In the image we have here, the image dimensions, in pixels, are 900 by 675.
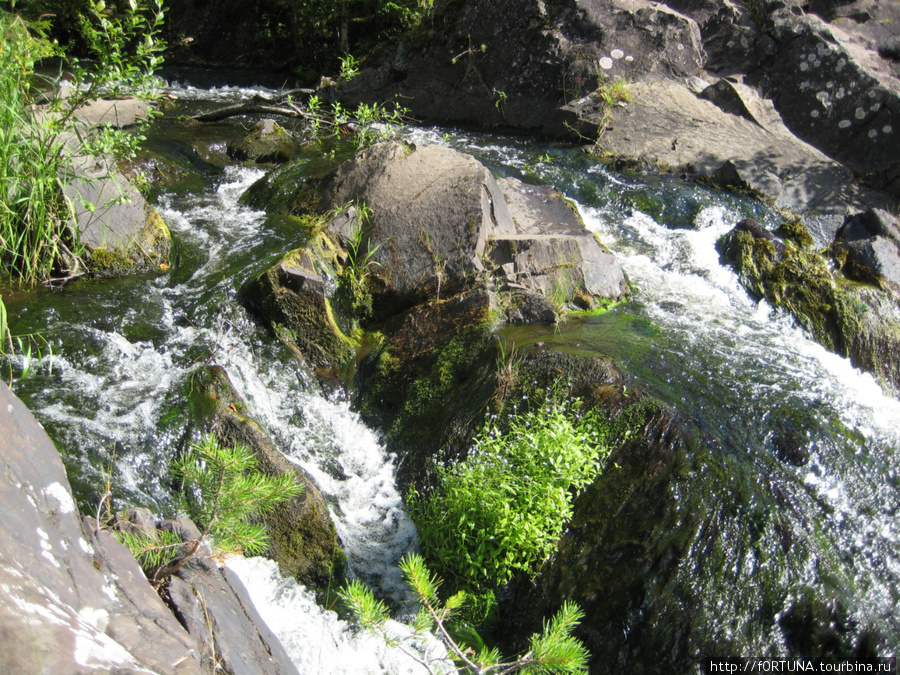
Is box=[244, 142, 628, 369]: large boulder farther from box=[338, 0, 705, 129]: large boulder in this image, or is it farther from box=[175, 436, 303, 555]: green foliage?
box=[338, 0, 705, 129]: large boulder

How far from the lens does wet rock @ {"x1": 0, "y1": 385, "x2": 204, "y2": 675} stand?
4.77ft

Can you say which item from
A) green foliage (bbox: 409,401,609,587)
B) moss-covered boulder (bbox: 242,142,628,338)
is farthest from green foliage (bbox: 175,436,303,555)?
moss-covered boulder (bbox: 242,142,628,338)

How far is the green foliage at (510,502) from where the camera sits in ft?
12.0

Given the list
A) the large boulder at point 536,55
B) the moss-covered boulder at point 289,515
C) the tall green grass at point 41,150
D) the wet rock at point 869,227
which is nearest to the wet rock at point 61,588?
the moss-covered boulder at point 289,515

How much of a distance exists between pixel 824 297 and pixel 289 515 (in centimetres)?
581

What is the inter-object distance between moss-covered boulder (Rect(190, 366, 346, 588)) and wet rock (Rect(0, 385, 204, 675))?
191 cm

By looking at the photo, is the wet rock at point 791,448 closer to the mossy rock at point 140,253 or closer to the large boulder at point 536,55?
the mossy rock at point 140,253

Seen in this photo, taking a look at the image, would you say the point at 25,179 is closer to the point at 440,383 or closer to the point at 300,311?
the point at 300,311

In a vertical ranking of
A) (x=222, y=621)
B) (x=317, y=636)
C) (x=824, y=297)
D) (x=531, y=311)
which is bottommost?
(x=317, y=636)

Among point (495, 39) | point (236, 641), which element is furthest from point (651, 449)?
point (495, 39)

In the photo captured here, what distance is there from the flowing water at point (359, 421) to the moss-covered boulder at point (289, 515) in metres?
0.12

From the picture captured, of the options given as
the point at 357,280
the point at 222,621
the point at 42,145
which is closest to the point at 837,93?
the point at 357,280

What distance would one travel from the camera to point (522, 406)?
4332mm

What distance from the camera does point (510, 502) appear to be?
12.0 feet
